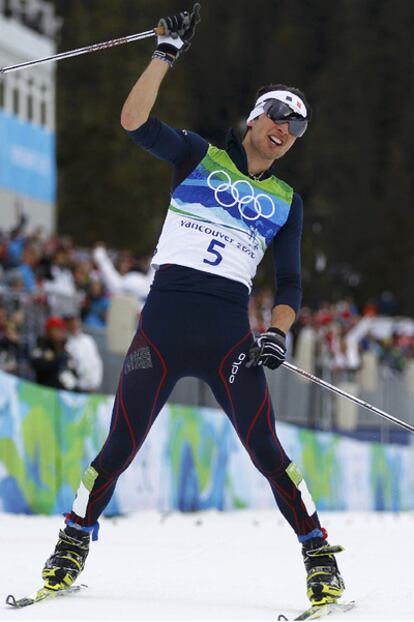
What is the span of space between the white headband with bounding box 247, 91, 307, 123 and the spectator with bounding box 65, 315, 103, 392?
7.46 meters

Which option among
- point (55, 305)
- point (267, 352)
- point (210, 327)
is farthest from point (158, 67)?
point (55, 305)

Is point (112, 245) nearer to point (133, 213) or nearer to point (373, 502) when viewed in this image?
point (133, 213)

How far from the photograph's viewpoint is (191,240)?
6.03m

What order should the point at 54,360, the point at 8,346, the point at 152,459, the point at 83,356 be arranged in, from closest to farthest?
the point at 54,360
the point at 152,459
the point at 8,346
the point at 83,356

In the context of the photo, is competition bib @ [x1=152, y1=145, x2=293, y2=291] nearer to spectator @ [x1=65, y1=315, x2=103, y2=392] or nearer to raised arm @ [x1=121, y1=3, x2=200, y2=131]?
raised arm @ [x1=121, y1=3, x2=200, y2=131]

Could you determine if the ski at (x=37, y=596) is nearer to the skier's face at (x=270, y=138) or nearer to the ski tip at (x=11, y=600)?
the ski tip at (x=11, y=600)

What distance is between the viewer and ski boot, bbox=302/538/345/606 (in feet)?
19.3

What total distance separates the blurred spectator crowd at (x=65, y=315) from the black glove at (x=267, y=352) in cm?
310

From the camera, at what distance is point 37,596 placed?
588 centimetres

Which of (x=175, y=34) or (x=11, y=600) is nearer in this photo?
(x=11, y=600)

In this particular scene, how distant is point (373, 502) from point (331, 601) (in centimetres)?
1550

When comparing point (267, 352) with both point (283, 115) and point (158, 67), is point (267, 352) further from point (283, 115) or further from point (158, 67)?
point (158, 67)


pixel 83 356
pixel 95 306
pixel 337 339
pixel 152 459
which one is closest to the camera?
pixel 152 459

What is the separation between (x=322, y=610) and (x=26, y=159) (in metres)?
26.7
